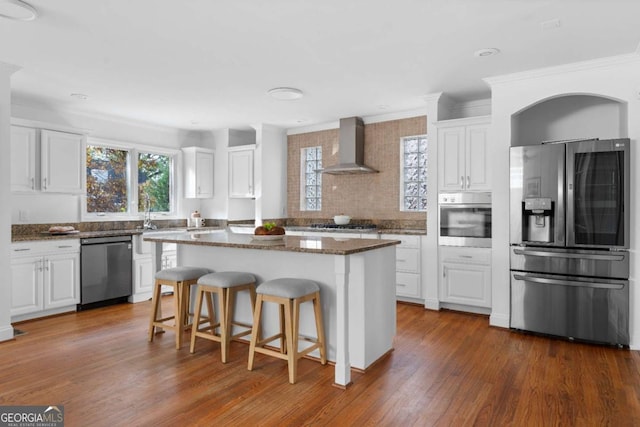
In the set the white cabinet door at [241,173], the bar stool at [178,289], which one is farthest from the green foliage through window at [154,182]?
the bar stool at [178,289]

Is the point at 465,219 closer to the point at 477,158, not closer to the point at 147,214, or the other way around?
the point at 477,158

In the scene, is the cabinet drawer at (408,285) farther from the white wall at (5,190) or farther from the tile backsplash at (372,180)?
the white wall at (5,190)

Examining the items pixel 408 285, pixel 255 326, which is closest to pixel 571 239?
pixel 408 285

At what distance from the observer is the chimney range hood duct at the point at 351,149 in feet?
19.4

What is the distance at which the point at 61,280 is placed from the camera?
4664 mm

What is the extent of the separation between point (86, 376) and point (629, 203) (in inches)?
182

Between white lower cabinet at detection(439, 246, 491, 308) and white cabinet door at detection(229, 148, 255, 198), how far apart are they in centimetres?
334

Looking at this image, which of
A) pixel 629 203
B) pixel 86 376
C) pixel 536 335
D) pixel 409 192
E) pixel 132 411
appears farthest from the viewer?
pixel 409 192

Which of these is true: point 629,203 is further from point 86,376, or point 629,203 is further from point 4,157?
point 4,157

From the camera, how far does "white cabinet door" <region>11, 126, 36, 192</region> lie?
15.0 ft

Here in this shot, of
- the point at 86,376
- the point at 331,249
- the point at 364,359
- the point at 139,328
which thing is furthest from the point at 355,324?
the point at 139,328

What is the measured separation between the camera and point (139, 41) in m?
3.26

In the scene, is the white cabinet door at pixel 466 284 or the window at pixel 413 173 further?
the window at pixel 413 173

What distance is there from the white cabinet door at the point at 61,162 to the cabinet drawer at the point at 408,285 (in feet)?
14.0
